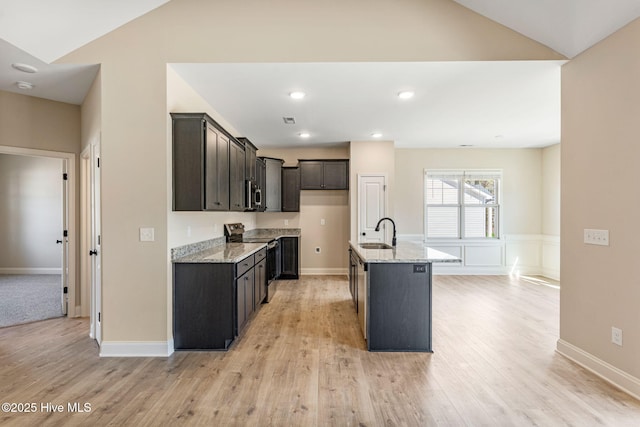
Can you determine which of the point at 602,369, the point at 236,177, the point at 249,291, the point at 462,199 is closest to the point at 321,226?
the point at 236,177

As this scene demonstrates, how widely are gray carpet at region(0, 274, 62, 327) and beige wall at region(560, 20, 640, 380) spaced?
5779 millimetres

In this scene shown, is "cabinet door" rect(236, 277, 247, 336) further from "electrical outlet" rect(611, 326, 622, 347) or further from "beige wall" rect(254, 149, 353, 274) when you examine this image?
"beige wall" rect(254, 149, 353, 274)

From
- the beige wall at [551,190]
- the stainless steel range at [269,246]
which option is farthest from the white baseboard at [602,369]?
the beige wall at [551,190]

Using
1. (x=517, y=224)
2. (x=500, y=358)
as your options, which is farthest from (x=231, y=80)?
(x=517, y=224)

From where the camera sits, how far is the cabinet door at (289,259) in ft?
20.0

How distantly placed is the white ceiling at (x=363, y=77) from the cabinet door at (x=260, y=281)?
2049 millimetres

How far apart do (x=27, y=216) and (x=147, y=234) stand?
611 centimetres

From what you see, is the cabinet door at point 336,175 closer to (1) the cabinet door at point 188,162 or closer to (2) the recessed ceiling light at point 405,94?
(2) the recessed ceiling light at point 405,94

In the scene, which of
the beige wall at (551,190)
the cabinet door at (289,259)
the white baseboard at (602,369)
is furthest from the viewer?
the cabinet door at (289,259)

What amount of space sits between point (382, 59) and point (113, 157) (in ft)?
8.57

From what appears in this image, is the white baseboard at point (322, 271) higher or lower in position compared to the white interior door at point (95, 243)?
lower

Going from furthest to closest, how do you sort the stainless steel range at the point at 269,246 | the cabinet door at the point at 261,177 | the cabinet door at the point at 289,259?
the cabinet door at the point at 289,259 < the cabinet door at the point at 261,177 < the stainless steel range at the point at 269,246

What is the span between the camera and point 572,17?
245 centimetres

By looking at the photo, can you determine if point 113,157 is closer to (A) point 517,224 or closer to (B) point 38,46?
(B) point 38,46
